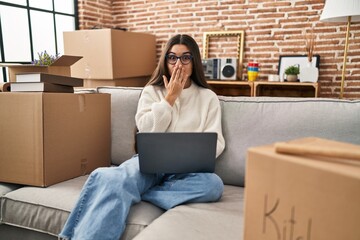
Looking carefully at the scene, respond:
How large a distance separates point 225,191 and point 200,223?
39cm

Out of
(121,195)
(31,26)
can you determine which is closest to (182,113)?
(121,195)

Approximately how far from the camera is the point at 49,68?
72.7 inches

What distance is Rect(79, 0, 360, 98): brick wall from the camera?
3.14 meters

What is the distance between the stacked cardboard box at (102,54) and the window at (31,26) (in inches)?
15.1

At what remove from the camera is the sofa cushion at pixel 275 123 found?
1333 millimetres

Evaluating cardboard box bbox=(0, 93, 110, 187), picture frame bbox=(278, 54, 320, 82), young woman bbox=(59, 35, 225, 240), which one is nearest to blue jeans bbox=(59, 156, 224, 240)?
young woman bbox=(59, 35, 225, 240)

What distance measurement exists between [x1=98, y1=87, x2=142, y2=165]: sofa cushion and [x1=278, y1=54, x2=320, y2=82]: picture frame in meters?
2.04

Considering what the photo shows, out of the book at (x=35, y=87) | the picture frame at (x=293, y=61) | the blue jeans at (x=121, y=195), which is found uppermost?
the picture frame at (x=293, y=61)

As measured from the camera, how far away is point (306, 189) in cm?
52

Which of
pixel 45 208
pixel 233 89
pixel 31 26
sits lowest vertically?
pixel 45 208

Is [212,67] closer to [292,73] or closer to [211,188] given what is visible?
[292,73]

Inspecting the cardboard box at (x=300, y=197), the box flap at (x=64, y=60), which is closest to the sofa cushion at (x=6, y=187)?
the box flap at (x=64, y=60)

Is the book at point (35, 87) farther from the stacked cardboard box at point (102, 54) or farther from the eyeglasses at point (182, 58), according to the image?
the stacked cardboard box at point (102, 54)

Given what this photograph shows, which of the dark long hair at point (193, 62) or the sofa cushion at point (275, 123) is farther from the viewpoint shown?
the dark long hair at point (193, 62)
